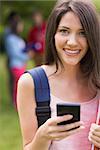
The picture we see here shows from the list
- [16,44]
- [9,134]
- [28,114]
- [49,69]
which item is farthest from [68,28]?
[16,44]

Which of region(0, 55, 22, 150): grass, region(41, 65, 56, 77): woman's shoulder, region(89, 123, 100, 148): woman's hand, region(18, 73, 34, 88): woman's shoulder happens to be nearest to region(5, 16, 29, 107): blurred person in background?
region(0, 55, 22, 150): grass

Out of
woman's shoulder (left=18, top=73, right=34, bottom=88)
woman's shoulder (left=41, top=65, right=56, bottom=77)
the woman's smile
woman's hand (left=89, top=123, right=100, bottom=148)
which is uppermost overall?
the woman's smile

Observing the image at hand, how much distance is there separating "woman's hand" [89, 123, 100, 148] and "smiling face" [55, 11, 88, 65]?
0.39 m

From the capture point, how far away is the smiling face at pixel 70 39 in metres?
2.78

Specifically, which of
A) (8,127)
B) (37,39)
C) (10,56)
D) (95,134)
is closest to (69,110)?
(95,134)

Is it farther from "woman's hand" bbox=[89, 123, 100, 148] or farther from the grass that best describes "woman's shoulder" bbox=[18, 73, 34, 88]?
the grass

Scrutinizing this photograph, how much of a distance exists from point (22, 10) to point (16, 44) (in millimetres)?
4918

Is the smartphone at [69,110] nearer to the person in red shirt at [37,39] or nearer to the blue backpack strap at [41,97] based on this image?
the blue backpack strap at [41,97]

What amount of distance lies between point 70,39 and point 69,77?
28 centimetres

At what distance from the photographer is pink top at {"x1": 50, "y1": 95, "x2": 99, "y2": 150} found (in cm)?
281

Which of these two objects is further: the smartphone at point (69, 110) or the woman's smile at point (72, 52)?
the woman's smile at point (72, 52)

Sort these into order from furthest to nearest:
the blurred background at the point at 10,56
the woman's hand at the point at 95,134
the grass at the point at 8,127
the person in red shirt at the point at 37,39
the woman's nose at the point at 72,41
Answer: the person in red shirt at the point at 37,39 → the blurred background at the point at 10,56 → the grass at the point at 8,127 → the woman's nose at the point at 72,41 → the woman's hand at the point at 95,134

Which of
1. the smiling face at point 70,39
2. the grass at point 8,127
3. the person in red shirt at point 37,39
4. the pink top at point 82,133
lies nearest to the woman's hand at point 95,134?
the pink top at point 82,133

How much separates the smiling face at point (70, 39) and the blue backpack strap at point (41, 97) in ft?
0.58
